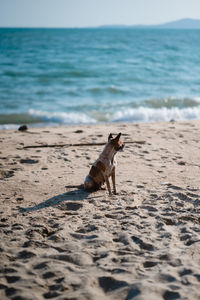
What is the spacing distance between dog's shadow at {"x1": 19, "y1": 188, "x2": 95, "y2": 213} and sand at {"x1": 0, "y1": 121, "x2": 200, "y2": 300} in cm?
1

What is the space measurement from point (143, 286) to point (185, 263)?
1.97 ft

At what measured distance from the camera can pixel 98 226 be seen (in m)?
4.24

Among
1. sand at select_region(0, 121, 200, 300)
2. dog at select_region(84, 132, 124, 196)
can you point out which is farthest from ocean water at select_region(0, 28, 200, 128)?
dog at select_region(84, 132, 124, 196)

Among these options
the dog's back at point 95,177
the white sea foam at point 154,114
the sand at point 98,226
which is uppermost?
the white sea foam at point 154,114

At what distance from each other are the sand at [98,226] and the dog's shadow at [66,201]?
1 cm

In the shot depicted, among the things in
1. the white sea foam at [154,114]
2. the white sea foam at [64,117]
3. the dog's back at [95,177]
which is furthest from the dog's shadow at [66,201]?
the white sea foam at [154,114]

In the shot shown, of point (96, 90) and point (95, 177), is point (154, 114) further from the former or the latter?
point (95, 177)

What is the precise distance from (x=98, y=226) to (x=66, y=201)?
3.19 feet

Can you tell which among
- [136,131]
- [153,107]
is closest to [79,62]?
[153,107]

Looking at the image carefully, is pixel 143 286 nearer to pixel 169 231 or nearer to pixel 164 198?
pixel 169 231

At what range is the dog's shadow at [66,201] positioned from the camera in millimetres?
4885

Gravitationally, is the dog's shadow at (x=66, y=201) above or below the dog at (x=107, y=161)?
below

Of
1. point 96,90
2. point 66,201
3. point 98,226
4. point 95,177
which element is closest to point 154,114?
point 96,90

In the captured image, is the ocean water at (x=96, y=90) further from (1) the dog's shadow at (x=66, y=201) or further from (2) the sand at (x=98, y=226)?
(1) the dog's shadow at (x=66, y=201)
